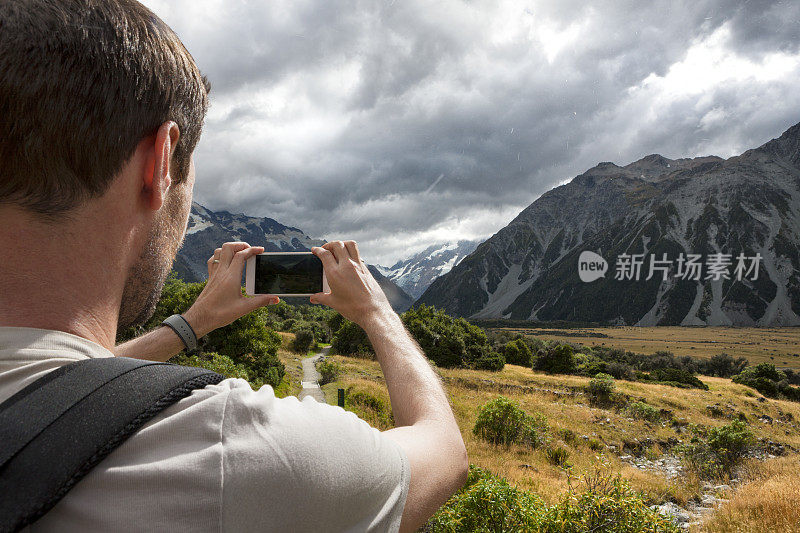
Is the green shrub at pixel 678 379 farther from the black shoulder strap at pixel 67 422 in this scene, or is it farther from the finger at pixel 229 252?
the black shoulder strap at pixel 67 422

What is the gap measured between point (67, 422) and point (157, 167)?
0.72 meters

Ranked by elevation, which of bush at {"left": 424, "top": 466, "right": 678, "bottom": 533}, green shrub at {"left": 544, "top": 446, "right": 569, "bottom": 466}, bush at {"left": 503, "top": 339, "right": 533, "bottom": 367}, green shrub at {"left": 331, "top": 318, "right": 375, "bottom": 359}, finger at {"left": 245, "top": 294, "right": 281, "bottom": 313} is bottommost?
bush at {"left": 503, "top": 339, "right": 533, "bottom": 367}

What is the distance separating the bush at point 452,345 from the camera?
48.2 m

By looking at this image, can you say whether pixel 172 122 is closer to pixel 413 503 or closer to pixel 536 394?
pixel 413 503

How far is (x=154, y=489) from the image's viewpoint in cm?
76

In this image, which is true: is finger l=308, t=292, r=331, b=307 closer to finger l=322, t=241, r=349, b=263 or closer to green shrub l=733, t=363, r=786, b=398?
finger l=322, t=241, r=349, b=263

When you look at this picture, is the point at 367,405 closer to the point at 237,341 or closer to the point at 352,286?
the point at 237,341

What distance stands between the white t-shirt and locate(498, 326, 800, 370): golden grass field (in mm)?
132796

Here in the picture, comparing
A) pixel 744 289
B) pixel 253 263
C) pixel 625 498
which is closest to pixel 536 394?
pixel 625 498

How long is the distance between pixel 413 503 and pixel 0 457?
2.89 ft

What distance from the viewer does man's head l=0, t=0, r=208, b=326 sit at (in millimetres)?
978

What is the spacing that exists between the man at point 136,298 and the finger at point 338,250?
642 mm

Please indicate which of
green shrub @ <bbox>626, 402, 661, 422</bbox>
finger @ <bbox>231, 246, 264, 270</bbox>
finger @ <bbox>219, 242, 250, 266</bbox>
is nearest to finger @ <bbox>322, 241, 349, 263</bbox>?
finger @ <bbox>231, 246, 264, 270</bbox>

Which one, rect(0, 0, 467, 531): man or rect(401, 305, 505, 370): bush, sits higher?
rect(0, 0, 467, 531): man
